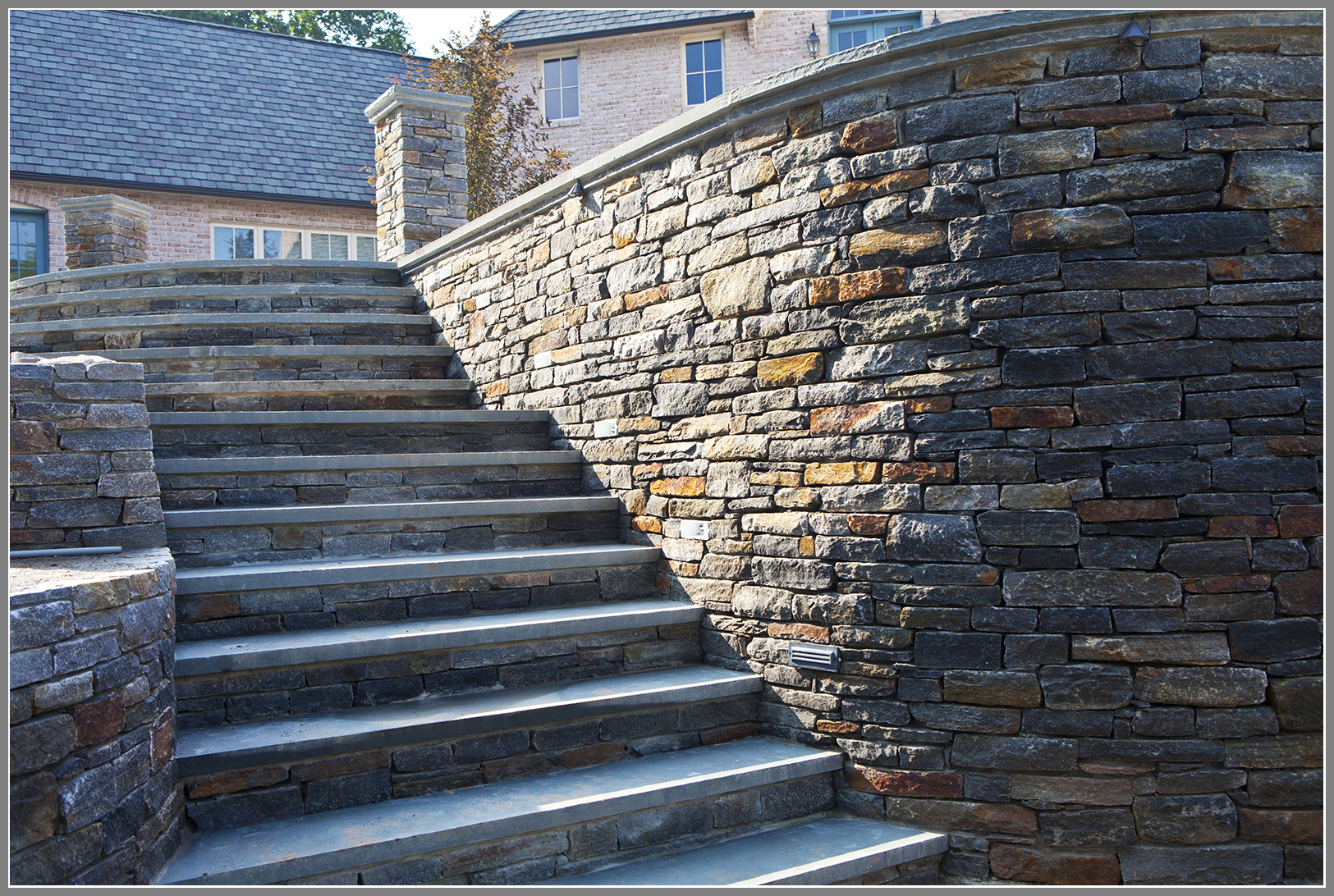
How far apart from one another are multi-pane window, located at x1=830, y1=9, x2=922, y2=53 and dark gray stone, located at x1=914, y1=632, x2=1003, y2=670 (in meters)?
13.3

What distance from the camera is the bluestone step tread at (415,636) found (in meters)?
3.25

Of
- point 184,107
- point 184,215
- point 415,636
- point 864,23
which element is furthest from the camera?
point 864,23

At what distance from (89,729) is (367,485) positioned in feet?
7.79

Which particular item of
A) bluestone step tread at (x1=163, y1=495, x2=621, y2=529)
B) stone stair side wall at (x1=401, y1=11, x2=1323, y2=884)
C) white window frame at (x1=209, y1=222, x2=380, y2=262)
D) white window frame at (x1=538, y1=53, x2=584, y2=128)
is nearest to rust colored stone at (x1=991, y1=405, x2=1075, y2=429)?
stone stair side wall at (x1=401, y1=11, x2=1323, y2=884)

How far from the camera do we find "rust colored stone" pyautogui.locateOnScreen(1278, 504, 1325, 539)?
312 centimetres

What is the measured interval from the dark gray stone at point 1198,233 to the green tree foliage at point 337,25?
67.1 feet

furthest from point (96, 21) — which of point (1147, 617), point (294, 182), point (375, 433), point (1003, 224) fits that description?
point (1147, 617)

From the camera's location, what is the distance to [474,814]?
3000 millimetres

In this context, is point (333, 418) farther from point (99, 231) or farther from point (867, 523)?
point (99, 231)

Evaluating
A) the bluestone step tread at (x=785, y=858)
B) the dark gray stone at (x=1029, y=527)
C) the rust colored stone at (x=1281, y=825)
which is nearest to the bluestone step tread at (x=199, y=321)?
the bluestone step tread at (x=785, y=858)

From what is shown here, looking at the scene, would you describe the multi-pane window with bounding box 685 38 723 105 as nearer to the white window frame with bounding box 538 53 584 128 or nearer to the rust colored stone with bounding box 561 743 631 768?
the white window frame with bounding box 538 53 584 128

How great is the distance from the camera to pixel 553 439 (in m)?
5.41

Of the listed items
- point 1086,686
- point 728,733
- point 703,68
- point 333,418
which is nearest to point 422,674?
point 728,733

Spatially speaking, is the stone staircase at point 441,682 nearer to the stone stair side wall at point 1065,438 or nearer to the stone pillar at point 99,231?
the stone stair side wall at point 1065,438
